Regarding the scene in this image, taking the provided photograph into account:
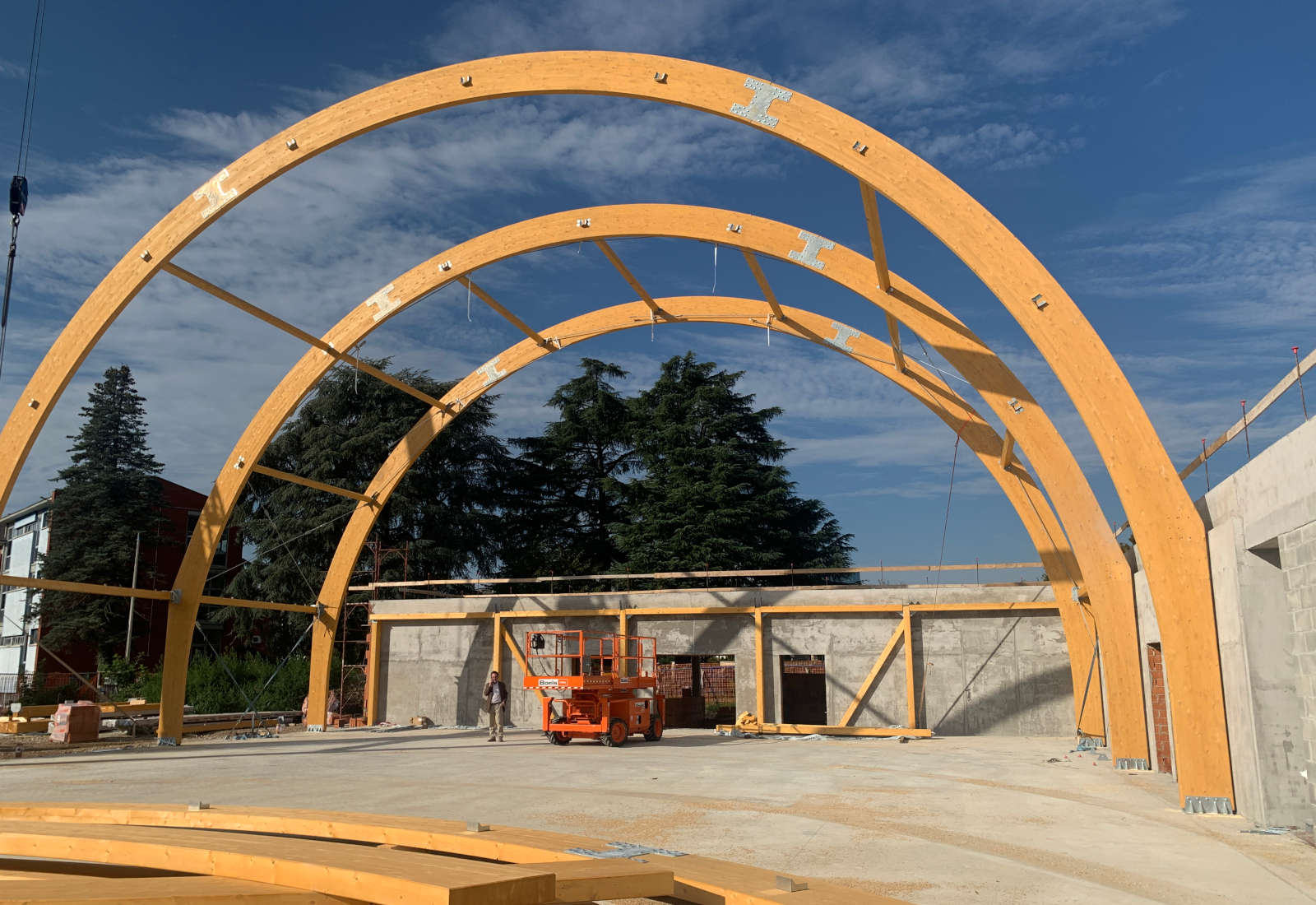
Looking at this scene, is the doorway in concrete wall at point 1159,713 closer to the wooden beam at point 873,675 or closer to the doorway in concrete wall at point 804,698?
the wooden beam at point 873,675

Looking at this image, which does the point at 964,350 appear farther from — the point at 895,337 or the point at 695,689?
the point at 695,689

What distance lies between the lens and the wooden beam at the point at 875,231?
1227 cm

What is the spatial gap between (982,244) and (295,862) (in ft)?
32.5

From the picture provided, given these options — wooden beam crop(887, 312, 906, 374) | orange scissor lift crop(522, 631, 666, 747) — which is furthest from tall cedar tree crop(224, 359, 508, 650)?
wooden beam crop(887, 312, 906, 374)

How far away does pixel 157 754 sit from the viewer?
18.8m

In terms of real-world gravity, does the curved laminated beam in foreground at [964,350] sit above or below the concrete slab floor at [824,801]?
above

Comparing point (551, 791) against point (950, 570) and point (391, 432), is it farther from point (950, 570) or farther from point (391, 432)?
point (391, 432)

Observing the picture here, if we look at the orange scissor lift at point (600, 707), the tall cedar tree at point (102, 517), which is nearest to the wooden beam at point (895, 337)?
the orange scissor lift at point (600, 707)

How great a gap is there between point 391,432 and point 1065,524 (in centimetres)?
3243

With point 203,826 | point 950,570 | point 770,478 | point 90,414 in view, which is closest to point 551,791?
point 203,826

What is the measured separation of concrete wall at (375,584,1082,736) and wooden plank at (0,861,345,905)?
1979cm

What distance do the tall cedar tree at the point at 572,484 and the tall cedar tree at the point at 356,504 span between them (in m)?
1.46

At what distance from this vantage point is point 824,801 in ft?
38.7

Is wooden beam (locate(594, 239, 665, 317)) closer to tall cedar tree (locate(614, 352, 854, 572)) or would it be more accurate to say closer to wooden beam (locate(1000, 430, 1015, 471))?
wooden beam (locate(1000, 430, 1015, 471))
